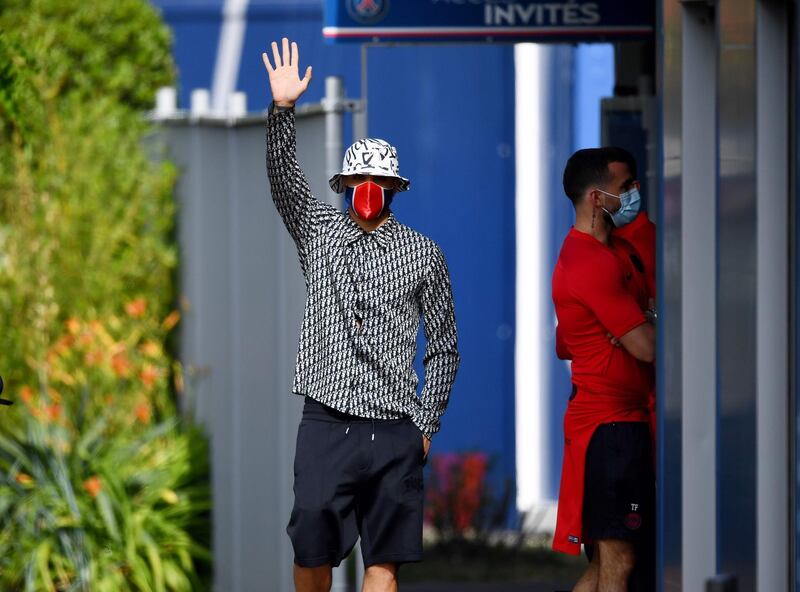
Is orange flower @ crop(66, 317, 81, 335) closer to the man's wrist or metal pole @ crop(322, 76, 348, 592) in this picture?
metal pole @ crop(322, 76, 348, 592)

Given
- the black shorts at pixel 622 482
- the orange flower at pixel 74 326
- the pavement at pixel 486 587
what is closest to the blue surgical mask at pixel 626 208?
the black shorts at pixel 622 482

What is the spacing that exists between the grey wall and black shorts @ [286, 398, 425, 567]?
52.8 inches

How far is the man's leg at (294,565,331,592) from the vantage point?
527 cm

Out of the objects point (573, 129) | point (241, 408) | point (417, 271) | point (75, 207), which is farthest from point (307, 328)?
point (573, 129)

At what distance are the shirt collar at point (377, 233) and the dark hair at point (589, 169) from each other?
0.59 metres

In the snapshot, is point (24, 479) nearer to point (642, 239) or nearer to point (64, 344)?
point (64, 344)

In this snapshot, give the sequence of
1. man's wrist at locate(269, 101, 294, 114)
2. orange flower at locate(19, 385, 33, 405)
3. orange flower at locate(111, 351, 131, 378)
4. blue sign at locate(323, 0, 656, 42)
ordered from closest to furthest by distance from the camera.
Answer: man's wrist at locate(269, 101, 294, 114)
blue sign at locate(323, 0, 656, 42)
orange flower at locate(19, 385, 33, 405)
orange flower at locate(111, 351, 131, 378)

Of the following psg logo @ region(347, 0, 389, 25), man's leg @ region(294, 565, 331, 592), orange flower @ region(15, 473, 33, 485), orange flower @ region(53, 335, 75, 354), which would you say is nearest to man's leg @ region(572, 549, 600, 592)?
man's leg @ region(294, 565, 331, 592)

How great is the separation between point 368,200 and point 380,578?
121 cm

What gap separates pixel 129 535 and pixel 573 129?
3.37 metres

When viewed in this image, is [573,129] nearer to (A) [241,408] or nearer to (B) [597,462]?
(A) [241,408]

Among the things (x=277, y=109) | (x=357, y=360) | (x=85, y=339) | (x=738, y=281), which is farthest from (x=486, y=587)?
(x=738, y=281)

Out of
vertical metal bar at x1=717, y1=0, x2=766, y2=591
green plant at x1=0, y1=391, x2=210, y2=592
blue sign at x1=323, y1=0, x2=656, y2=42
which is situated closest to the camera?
vertical metal bar at x1=717, y1=0, x2=766, y2=591

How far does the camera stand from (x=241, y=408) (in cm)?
727
